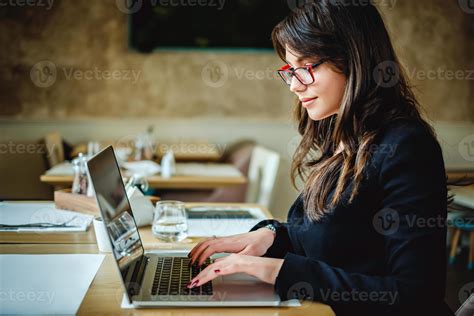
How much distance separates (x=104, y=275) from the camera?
1288 mm

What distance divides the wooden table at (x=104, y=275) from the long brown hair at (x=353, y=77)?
310 millimetres

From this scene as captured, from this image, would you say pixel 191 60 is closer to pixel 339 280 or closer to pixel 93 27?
pixel 93 27

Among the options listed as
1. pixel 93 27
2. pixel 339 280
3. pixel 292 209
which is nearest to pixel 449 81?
pixel 93 27

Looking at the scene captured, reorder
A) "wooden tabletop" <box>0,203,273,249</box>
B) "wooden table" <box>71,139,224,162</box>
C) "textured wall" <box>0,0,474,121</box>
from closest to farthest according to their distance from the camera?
"wooden tabletop" <box>0,203,273,249</box>, "wooden table" <box>71,139,224,162</box>, "textured wall" <box>0,0,474,121</box>

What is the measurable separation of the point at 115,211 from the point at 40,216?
0.72m

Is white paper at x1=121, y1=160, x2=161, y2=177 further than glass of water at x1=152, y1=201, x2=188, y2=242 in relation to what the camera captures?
Yes

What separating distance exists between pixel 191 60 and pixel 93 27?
0.85 meters

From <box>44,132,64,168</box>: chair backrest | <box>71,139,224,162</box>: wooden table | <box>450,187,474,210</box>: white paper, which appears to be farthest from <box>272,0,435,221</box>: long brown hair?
<box>44,132,64,168</box>: chair backrest

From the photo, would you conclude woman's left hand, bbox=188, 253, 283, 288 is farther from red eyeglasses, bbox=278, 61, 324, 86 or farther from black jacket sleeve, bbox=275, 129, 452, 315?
red eyeglasses, bbox=278, 61, 324, 86

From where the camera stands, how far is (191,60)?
4570 mm

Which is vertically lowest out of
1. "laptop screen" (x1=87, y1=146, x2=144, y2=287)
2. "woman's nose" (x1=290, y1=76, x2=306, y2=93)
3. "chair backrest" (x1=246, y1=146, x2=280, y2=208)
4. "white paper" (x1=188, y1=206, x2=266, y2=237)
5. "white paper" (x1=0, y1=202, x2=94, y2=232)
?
"chair backrest" (x1=246, y1=146, x2=280, y2=208)

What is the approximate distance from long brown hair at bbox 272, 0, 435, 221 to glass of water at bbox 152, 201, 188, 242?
1.36 feet

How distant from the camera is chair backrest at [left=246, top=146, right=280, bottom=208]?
3.48 meters

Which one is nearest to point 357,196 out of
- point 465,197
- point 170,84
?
point 465,197
